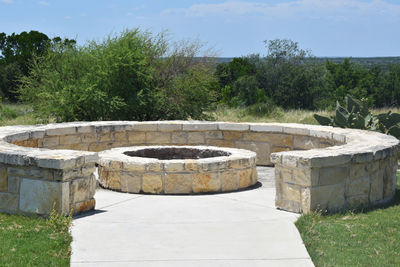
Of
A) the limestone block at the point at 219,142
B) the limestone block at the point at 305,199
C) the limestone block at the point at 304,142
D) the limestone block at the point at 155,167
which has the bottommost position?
the limestone block at the point at 305,199

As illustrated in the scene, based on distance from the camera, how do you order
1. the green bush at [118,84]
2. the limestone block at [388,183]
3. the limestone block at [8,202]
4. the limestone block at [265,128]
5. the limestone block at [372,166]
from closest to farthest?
the limestone block at [8,202] → the limestone block at [372,166] → the limestone block at [388,183] → the limestone block at [265,128] → the green bush at [118,84]

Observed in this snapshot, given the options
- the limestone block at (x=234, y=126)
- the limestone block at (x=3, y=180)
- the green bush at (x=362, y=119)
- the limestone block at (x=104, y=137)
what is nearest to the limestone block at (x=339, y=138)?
the green bush at (x=362, y=119)

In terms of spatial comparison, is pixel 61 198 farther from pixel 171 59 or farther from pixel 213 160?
pixel 171 59

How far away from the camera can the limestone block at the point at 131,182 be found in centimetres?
871

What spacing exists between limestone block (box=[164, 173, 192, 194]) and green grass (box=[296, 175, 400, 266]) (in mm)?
2289

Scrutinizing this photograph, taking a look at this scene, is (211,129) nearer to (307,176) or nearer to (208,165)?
(208,165)

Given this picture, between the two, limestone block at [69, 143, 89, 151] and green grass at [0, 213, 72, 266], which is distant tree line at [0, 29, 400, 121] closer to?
limestone block at [69, 143, 89, 151]

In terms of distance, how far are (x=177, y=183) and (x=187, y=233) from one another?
7.93ft

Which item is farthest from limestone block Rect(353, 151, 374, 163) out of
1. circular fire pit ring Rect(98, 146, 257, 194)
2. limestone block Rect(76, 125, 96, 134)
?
limestone block Rect(76, 125, 96, 134)

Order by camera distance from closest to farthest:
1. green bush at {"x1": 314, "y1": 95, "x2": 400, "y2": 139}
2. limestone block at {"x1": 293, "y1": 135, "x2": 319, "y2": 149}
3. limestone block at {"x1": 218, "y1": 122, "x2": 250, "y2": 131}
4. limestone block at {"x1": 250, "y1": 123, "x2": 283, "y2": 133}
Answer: limestone block at {"x1": 293, "y1": 135, "x2": 319, "y2": 149} → limestone block at {"x1": 250, "y1": 123, "x2": 283, "y2": 133} → limestone block at {"x1": 218, "y1": 122, "x2": 250, "y2": 131} → green bush at {"x1": 314, "y1": 95, "x2": 400, "y2": 139}

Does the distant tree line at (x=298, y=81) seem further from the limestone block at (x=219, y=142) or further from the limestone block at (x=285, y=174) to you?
the limestone block at (x=285, y=174)

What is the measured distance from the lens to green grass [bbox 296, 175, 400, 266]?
18.1 feet

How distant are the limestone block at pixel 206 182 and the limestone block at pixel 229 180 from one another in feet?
0.31

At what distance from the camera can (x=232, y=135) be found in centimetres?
1192
